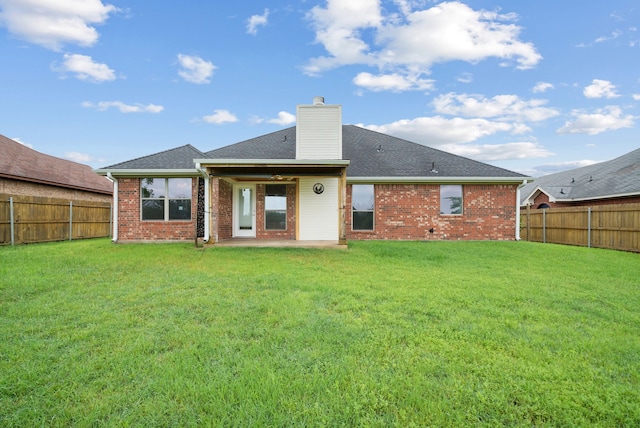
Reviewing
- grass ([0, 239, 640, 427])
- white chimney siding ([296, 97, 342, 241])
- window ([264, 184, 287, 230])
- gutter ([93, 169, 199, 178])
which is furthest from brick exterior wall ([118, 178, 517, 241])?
grass ([0, 239, 640, 427])

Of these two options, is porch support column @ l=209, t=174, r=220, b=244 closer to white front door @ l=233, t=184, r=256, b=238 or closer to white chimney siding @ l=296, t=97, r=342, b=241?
white front door @ l=233, t=184, r=256, b=238

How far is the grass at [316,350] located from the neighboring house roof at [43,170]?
11.9m

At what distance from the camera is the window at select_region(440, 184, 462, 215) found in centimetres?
1291

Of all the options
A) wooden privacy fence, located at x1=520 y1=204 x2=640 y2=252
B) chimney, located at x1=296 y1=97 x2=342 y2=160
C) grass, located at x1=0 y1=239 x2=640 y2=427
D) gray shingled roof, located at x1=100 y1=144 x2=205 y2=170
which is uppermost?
chimney, located at x1=296 y1=97 x2=342 y2=160

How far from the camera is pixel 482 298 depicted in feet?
16.2

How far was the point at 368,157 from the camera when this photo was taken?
46.1 feet

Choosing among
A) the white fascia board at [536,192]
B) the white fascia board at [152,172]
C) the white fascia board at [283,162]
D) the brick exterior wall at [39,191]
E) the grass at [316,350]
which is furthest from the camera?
the white fascia board at [536,192]

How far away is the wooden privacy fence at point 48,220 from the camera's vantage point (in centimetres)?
1174

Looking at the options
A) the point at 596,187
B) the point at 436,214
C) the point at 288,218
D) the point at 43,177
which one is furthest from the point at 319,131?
the point at 596,187

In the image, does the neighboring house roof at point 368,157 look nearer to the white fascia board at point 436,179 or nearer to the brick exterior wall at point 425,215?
the white fascia board at point 436,179

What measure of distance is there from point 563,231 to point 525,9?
341 inches

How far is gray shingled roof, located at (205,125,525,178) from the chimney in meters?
0.89

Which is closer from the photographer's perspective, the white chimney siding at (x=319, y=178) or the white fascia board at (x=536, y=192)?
the white chimney siding at (x=319, y=178)

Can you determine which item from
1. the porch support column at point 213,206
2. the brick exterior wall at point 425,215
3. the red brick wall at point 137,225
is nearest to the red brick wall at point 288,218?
the brick exterior wall at point 425,215
